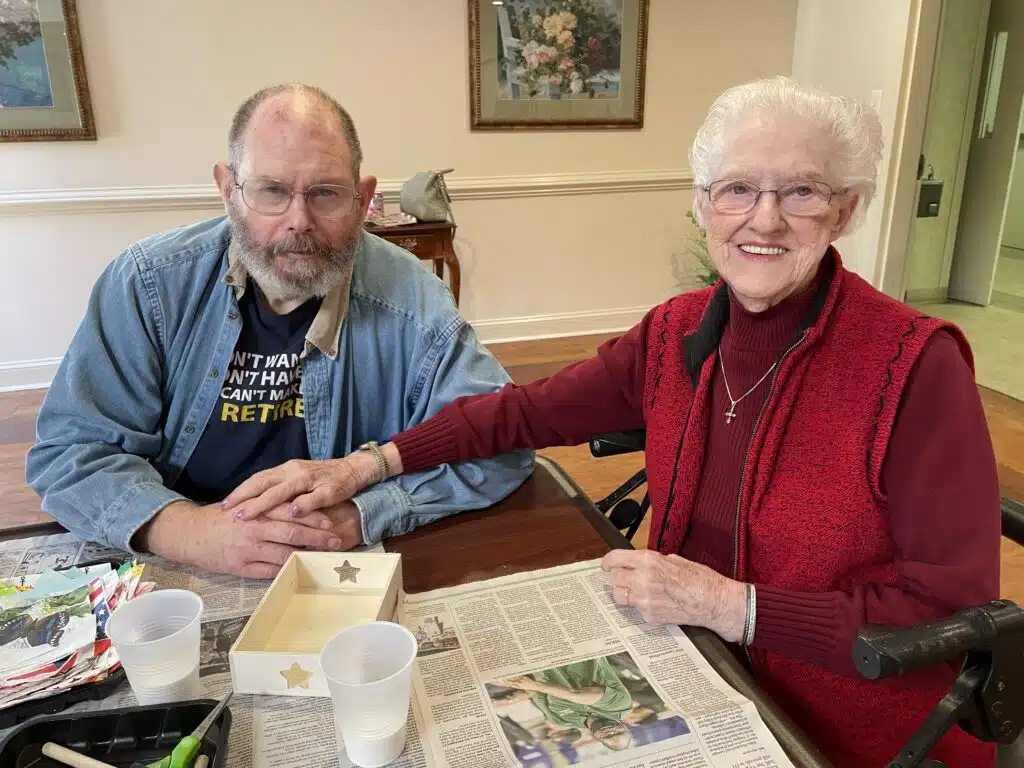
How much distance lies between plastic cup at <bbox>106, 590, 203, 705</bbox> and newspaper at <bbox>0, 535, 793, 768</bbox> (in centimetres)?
4

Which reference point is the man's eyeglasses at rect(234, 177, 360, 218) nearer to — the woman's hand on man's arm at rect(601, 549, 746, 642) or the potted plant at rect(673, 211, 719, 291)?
the woman's hand on man's arm at rect(601, 549, 746, 642)

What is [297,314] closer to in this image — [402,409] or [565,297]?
[402,409]

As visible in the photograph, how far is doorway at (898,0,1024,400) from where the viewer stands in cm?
443

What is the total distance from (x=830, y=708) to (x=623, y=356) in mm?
575

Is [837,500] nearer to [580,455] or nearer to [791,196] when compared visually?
[791,196]

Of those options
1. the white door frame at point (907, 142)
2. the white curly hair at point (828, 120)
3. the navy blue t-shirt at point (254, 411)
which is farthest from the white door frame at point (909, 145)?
the navy blue t-shirt at point (254, 411)

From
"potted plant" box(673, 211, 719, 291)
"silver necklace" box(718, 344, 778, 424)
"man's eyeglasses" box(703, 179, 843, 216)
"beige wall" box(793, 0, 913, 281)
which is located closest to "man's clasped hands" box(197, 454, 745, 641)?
"silver necklace" box(718, 344, 778, 424)

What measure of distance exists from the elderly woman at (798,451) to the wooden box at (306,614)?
0.48ft

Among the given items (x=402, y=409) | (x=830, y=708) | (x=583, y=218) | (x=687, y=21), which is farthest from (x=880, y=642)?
(x=687, y=21)

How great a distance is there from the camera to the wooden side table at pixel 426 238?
3.52m

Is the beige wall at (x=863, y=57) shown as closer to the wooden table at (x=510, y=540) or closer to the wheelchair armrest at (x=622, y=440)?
the wheelchair armrest at (x=622, y=440)

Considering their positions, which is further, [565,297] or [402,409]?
[565,297]

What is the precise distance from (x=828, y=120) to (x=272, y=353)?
0.88 metres

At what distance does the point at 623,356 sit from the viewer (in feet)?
4.10
